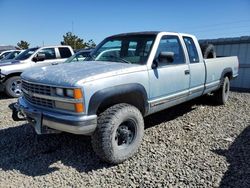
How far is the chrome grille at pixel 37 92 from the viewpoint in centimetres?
329

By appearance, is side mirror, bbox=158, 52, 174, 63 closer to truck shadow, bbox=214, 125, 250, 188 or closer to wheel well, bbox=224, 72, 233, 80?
truck shadow, bbox=214, 125, 250, 188

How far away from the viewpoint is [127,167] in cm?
353

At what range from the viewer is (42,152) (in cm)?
399

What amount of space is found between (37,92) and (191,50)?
3.35 metres

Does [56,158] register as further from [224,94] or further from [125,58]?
[224,94]

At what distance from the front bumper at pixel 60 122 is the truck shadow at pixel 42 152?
622 mm

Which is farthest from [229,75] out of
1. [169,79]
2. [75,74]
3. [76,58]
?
[75,74]

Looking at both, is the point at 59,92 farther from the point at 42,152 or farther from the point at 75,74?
the point at 42,152

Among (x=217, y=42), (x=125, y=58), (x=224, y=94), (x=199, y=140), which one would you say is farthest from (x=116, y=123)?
(x=217, y=42)

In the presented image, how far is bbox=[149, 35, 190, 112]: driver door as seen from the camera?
4.04 meters

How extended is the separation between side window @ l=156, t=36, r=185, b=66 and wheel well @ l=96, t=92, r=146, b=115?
94cm

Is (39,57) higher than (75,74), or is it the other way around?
(75,74)

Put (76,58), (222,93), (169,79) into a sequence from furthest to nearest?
(76,58) → (222,93) → (169,79)

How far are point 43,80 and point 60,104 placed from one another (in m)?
0.43
